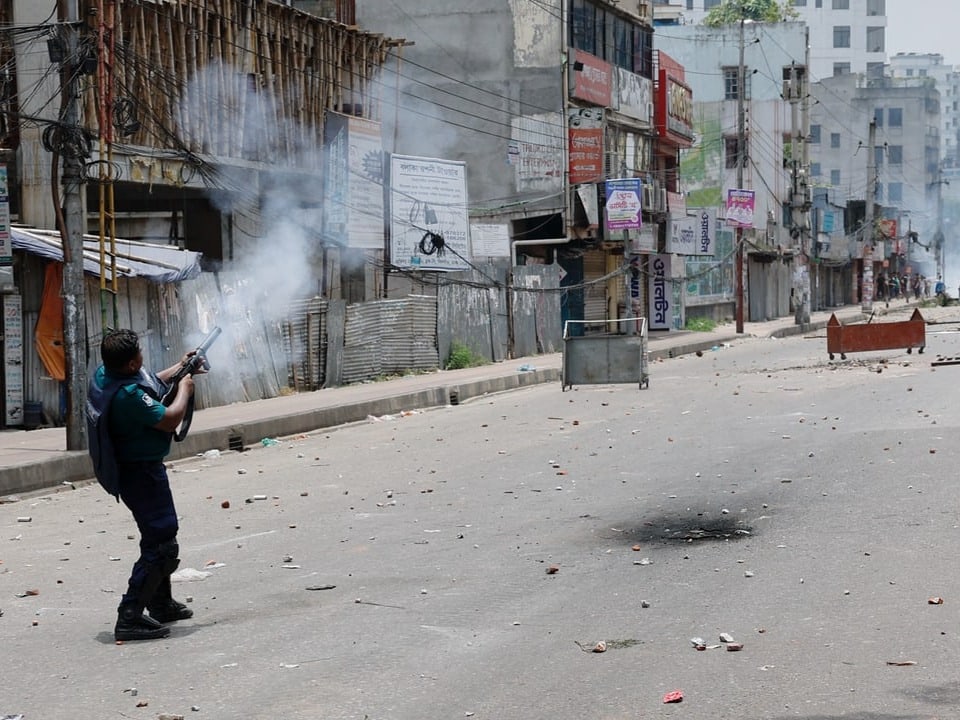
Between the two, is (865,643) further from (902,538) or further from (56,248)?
(56,248)

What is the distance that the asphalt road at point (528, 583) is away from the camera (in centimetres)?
A: 556

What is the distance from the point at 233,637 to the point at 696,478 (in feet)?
19.3

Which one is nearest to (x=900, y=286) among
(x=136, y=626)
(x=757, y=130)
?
(x=757, y=130)

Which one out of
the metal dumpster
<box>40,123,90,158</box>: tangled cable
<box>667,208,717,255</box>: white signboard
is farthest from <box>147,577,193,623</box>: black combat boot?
<box>667,208,717,255</box>: white signboard

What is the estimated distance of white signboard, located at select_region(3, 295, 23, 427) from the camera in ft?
58.7

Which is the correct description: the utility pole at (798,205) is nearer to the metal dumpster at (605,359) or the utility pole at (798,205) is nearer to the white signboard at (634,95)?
the white signboard at (634,95)

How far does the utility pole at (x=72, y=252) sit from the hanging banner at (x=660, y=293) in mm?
37077

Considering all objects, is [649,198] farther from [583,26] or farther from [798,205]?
[798,205]

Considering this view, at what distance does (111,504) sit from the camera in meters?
12.4

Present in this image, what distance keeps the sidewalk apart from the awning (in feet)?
6.90

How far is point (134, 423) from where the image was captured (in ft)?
22.4

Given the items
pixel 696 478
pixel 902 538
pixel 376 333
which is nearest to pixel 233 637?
pixel 902 538

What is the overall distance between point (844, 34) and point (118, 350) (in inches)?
5431

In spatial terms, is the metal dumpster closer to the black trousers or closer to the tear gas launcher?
the tear gas launcher
